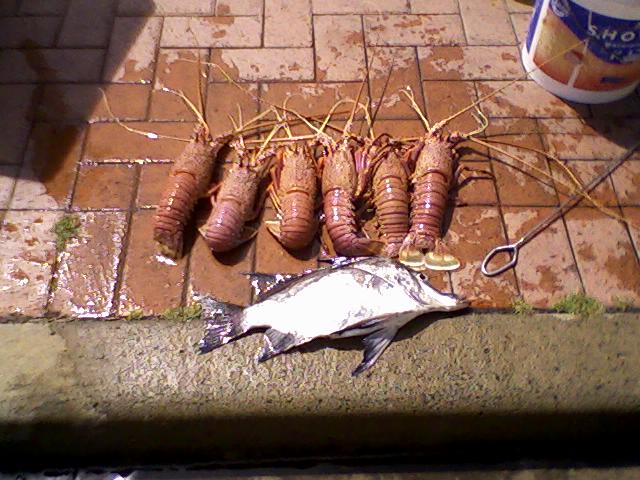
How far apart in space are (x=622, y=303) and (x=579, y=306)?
0.78 ft

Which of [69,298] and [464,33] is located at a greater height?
[464,33]

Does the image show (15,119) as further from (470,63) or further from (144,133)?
(470,63)

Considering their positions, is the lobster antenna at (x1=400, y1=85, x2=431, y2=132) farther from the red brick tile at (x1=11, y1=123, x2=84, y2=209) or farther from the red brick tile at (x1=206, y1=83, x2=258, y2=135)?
the red brick tile at (x1=11, y1=123, x2=84, y2=209)

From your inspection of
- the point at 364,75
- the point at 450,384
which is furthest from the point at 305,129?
the point at 450,384

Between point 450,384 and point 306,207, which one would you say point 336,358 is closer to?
point 450,384

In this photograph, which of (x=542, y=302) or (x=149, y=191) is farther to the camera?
(x=149, y=191)

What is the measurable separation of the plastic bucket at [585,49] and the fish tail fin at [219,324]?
7.97 ft

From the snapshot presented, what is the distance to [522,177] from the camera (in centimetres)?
345

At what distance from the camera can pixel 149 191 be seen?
10.9ft

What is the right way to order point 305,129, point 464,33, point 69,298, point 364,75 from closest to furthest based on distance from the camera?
point 69,298, point 305,129, point 364,75, point 464,33

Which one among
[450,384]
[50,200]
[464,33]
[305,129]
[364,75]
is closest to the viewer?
[450,384]

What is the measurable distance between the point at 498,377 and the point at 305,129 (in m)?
1.82

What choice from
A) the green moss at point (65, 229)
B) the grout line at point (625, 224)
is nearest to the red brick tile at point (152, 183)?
the green moss at point (65, 229)

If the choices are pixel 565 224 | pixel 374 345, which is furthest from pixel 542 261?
pixel 374 345
